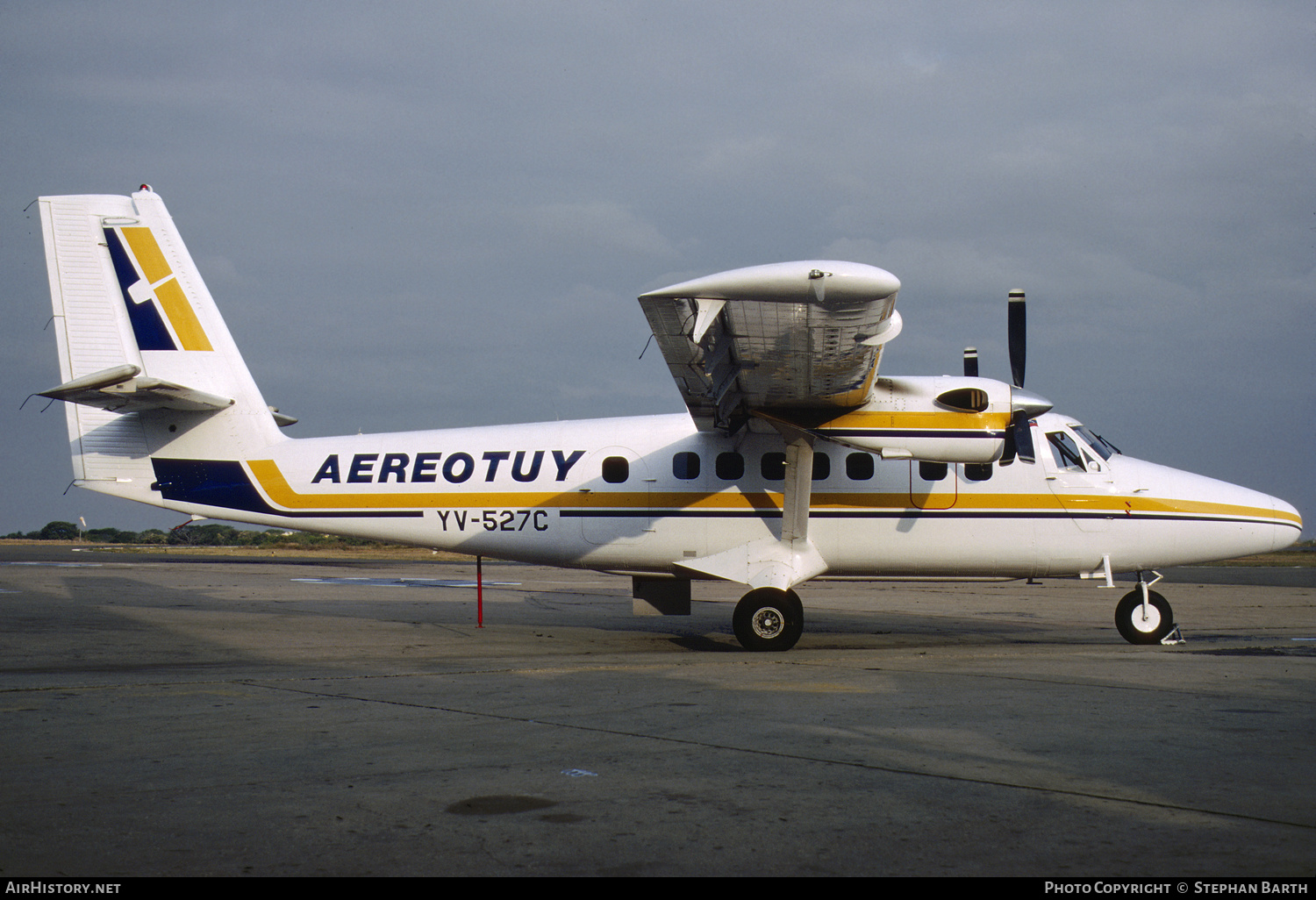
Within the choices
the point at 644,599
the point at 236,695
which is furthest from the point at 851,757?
the point at 644,599

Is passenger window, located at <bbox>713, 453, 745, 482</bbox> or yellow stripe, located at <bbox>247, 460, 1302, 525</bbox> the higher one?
passenger window, located at <bbox>713, 453, 745, 482</bbox>

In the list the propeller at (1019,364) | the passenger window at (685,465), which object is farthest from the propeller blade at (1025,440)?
the passenger window at (685,465)

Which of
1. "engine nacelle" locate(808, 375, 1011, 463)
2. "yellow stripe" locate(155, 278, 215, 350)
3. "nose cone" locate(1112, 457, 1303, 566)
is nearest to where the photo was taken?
"engine nacelle" locate(808, 375, 1011, 463)

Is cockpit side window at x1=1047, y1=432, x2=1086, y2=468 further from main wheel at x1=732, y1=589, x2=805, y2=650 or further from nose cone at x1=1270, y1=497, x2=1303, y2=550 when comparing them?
main wheel at x1=732, y1=589, x2=805, y2=650

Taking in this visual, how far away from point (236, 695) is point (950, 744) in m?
5.60

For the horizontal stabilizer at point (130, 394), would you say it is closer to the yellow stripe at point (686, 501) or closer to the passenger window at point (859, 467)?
the yellow stripe at point (686, 501)

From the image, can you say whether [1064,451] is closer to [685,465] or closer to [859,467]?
[859,467]

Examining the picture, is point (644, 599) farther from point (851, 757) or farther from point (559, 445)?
point (851, 757)

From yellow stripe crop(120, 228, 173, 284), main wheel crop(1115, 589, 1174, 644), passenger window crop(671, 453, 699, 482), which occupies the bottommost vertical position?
main wheel crop(1115, 589, 1174, 644)

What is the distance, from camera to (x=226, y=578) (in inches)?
1010

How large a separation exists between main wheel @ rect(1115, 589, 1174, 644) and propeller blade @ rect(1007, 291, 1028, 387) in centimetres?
329

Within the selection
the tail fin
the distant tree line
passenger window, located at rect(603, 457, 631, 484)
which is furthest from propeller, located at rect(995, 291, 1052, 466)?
the distant tree line

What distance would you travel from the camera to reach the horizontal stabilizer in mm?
11859

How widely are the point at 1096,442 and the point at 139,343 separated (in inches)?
525
